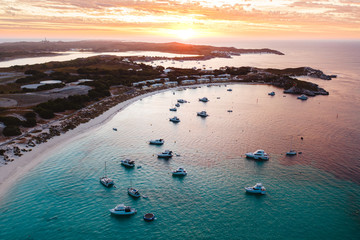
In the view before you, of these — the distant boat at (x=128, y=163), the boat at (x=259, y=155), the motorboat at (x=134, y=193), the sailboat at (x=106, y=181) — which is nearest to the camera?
the motorboat at (x=134, y=193)

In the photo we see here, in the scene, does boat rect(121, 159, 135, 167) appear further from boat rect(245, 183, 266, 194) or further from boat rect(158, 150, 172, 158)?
boat rect(245, 183, 266, 194)

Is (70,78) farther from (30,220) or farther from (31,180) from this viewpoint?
(30,220)

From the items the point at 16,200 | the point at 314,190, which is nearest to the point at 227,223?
the point at 314,190

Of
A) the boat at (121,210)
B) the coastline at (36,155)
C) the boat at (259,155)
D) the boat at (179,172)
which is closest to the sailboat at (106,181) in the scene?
the boat at (121,210)

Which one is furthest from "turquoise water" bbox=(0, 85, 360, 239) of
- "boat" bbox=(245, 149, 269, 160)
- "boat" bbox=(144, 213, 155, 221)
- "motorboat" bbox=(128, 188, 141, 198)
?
"boat" bbox=(245, 149, 269, 160)

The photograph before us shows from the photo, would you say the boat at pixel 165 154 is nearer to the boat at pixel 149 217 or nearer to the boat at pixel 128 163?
the boat at pixel 128 163

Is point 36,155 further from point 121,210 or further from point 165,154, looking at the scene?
point 121,210
